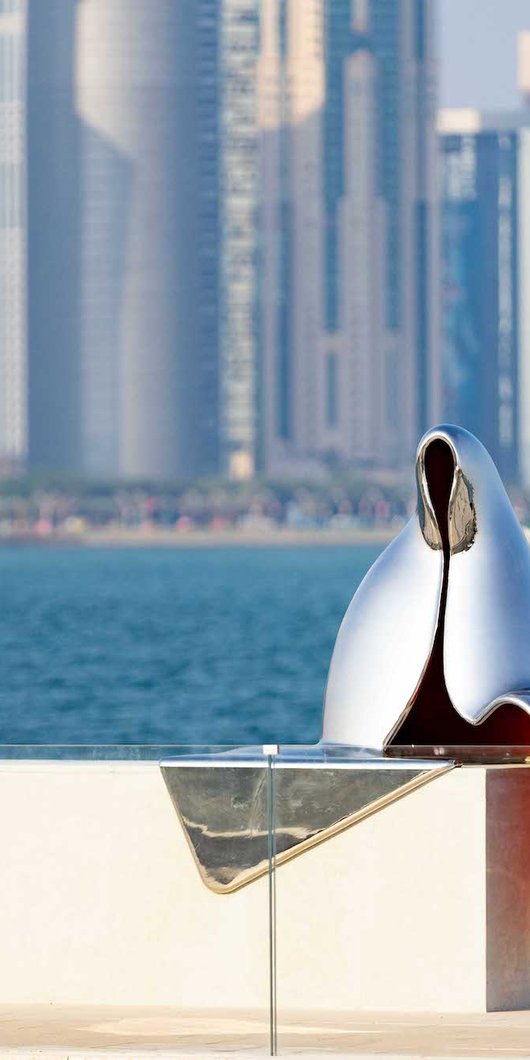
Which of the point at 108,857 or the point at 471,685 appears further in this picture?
the point at 471,685

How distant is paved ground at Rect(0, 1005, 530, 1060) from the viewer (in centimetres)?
835

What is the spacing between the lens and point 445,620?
11094 millimetres

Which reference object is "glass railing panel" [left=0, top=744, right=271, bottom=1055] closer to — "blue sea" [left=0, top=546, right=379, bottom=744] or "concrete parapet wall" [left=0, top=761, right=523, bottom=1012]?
"concrete parapet wall" [left=0, top=761, right=523, bottom=1012]

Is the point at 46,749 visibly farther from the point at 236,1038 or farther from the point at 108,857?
the point at 236,1038

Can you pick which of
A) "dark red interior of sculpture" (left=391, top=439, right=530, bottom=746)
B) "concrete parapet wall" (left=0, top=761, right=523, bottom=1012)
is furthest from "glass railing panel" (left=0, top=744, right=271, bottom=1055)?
"dark red interior of sculpture" (left=391, top=439, right=530, bottom=746)

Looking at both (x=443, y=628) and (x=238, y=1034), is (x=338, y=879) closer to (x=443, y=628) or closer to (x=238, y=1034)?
(x=238, y=1034)

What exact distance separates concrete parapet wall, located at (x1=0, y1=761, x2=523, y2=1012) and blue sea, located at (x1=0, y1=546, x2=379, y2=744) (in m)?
11.6

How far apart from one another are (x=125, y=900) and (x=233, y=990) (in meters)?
0.59

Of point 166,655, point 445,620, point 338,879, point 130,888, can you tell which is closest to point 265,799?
point 338,879

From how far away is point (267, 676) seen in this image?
2490 inches

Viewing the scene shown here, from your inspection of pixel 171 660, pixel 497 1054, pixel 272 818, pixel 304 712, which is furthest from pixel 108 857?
pixel 171 660

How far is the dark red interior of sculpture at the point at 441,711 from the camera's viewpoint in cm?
1114

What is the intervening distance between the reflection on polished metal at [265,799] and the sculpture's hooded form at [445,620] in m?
1.75

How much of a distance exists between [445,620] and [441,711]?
0.55 meters
